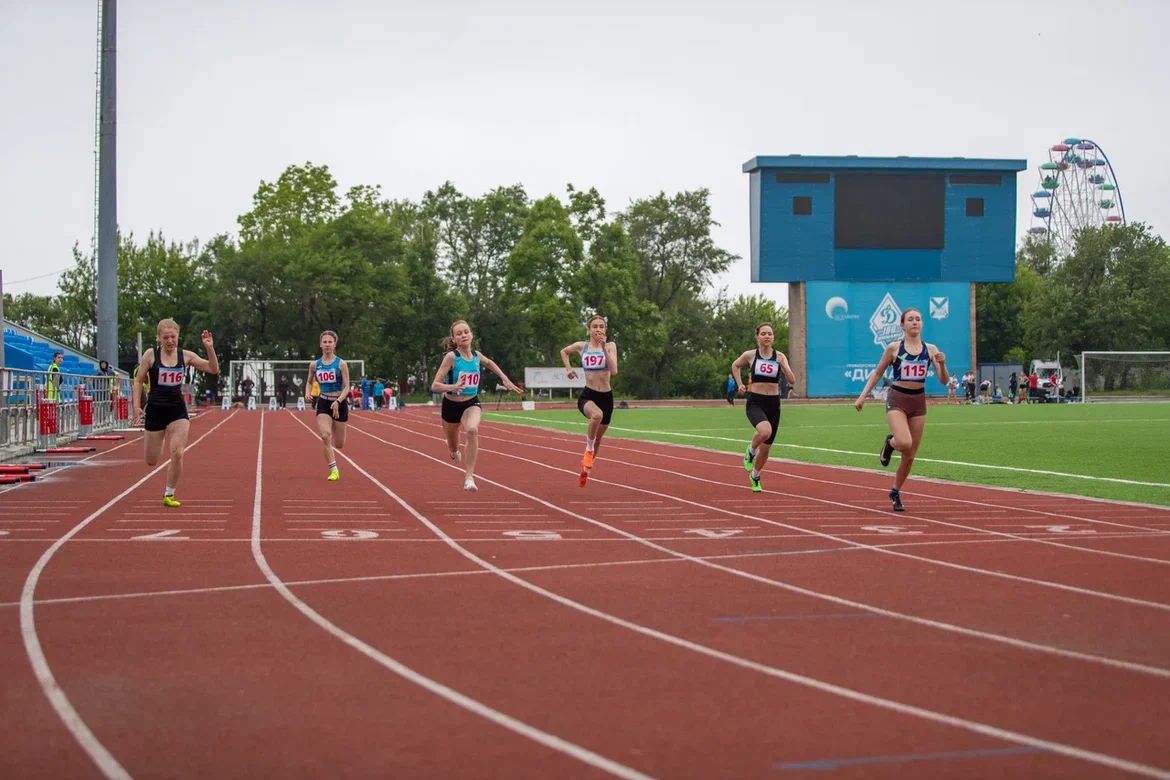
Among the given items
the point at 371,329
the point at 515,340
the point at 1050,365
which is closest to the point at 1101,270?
the point at 1050,365

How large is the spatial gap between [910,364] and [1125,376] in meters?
56.3

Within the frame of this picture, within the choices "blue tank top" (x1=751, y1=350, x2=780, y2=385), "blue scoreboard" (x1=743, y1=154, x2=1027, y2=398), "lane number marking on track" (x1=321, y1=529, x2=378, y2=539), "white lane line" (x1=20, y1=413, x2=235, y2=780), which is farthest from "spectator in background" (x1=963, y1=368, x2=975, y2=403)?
"white lane line" (x1=20, y1=413, x2=235, y2=780)

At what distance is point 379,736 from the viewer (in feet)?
15.9

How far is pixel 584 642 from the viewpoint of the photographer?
659 cm

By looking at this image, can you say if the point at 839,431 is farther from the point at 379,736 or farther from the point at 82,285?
the point at 82,285

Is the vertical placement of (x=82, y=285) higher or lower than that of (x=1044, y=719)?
higher

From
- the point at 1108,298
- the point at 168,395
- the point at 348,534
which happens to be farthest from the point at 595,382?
the point at 1108,298

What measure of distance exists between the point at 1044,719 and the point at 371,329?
78.8 metres

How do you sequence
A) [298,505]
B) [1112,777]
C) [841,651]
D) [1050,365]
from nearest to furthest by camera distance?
[1112,777] < [841,651] < [298,505] < [1050,365]

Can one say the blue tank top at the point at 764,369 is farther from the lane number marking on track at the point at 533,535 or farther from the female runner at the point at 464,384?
the lane number marking on track at the point at 533,535

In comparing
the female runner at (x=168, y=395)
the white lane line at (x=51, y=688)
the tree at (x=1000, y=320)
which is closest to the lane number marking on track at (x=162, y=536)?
the white lane line at (x=51, y=688)

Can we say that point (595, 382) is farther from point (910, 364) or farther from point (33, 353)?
point (33, 353)

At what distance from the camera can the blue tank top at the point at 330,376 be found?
17.1 metres

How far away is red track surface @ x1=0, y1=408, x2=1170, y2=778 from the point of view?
15.3 feet
